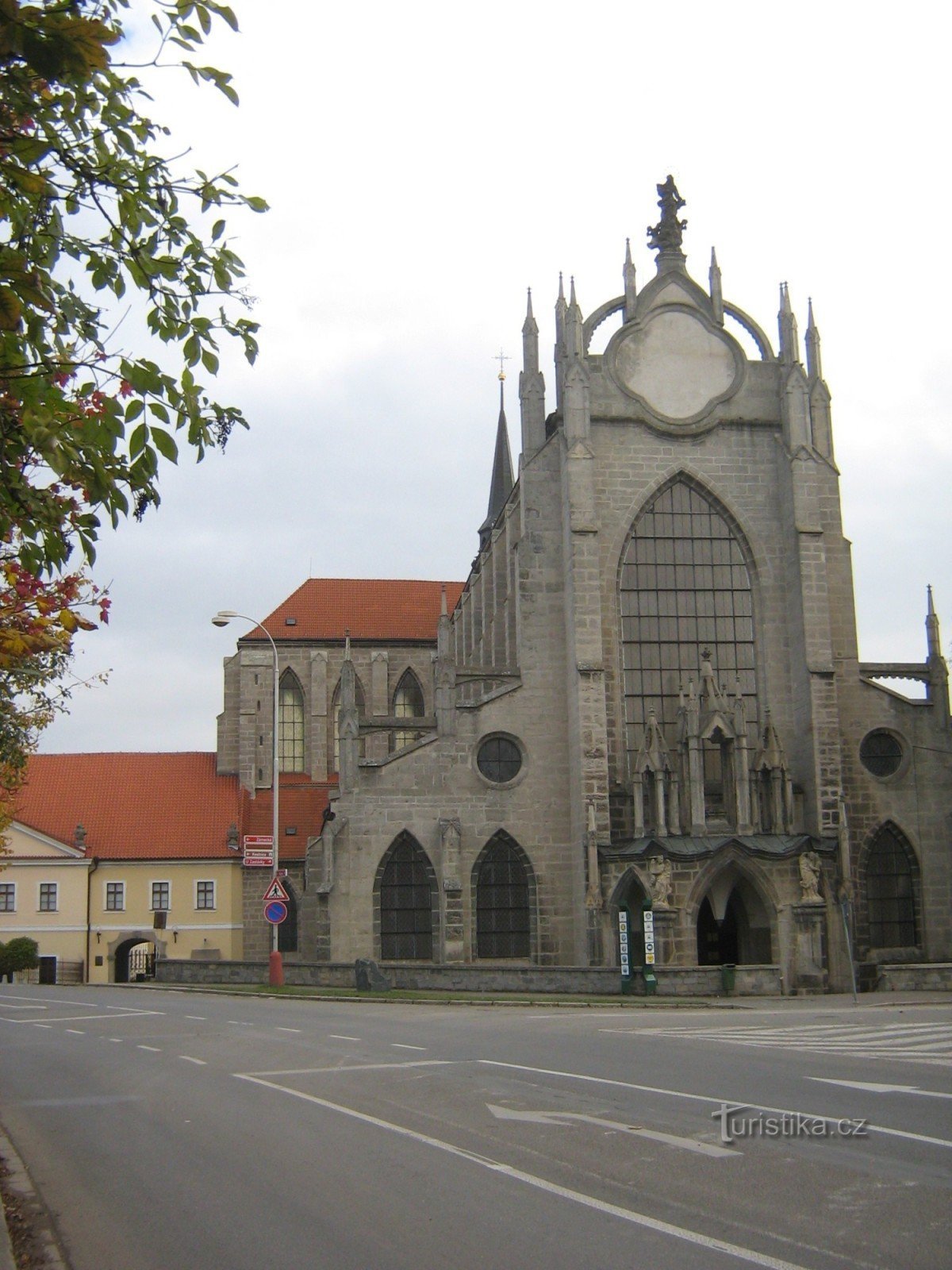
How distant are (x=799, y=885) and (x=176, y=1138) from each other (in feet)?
87.2

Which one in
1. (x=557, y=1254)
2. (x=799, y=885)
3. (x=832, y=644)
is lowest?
(x=557, y=1254)

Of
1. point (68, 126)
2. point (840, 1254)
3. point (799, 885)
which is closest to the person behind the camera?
point (840, 1254)

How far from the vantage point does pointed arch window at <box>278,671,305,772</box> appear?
190 feet

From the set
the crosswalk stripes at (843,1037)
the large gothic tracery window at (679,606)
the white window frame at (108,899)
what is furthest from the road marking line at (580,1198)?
the white window frame at (108,899)

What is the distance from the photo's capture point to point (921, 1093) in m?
12.1

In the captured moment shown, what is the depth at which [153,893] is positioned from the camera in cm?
5219

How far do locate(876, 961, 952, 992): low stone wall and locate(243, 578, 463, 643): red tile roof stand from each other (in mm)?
30568

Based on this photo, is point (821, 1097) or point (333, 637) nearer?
point (821, 1097)

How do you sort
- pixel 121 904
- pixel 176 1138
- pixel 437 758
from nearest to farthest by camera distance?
pixel 176 1138 < pixel 437 758 < pixel 121 904

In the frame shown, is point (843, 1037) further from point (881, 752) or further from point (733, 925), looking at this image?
point (881, 752)

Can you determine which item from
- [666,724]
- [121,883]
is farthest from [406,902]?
[121,883]

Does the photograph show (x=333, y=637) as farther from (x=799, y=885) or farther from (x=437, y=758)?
(x=799, y=885)

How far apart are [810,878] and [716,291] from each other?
58.3 ft

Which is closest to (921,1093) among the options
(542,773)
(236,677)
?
(542,773)
